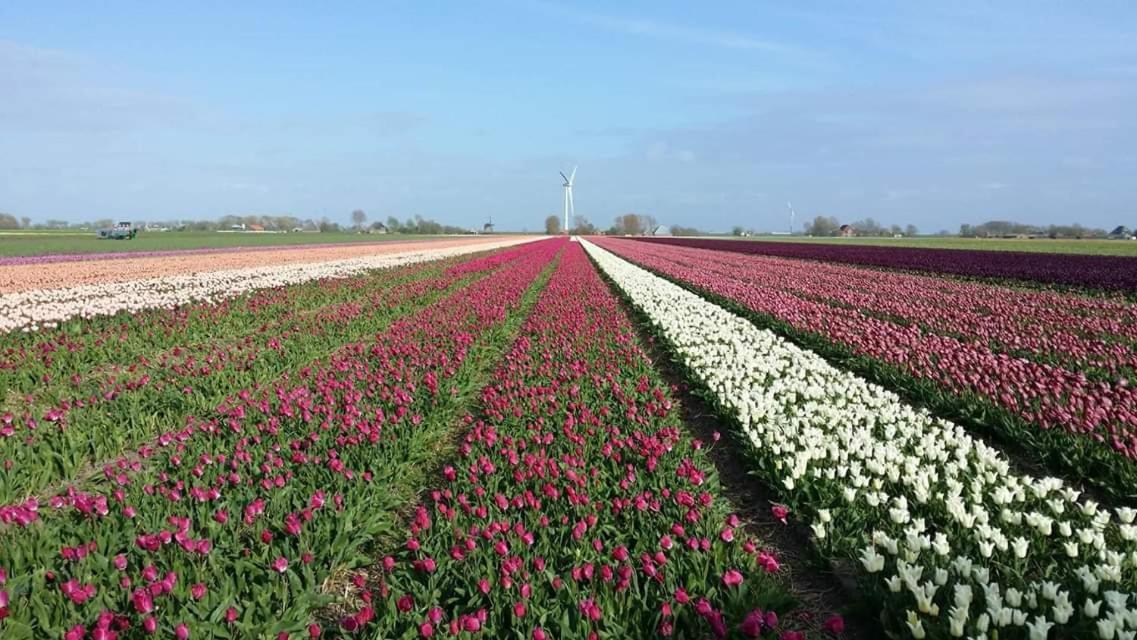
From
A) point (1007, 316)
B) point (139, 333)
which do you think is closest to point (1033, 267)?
point (1007, 316)

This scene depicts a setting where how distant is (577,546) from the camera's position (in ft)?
12.7

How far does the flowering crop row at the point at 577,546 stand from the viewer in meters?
3.15

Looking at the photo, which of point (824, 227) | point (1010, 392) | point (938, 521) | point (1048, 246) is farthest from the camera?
point (824, 227)

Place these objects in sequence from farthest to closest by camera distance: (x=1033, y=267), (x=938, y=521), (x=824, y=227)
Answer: (x=824, y=227)
(x=1033, y=267)
(x=938, y=521)

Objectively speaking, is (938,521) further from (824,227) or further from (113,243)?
(824,227)

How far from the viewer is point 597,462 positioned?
5.29 meters

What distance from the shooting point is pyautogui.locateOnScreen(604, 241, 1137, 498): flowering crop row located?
5.66 metres

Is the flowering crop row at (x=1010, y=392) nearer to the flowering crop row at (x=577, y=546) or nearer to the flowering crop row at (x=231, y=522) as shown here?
the flowering crop row at (x=577, y=546)

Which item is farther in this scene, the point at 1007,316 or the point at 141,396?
the point at 1007,316

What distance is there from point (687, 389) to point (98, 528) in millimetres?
6814

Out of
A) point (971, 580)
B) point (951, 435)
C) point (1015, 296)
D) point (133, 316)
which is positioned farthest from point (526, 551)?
point (1015, 296)

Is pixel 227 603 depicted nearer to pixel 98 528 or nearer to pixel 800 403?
pixel 98 528

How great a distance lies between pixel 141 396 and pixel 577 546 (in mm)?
6336

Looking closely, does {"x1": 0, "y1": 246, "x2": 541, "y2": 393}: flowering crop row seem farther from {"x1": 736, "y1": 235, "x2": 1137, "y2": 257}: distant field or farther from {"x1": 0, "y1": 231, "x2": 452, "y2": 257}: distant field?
{"x1": 736, "y1": 235, "x2": 1137, "y2": 257}: distant field
